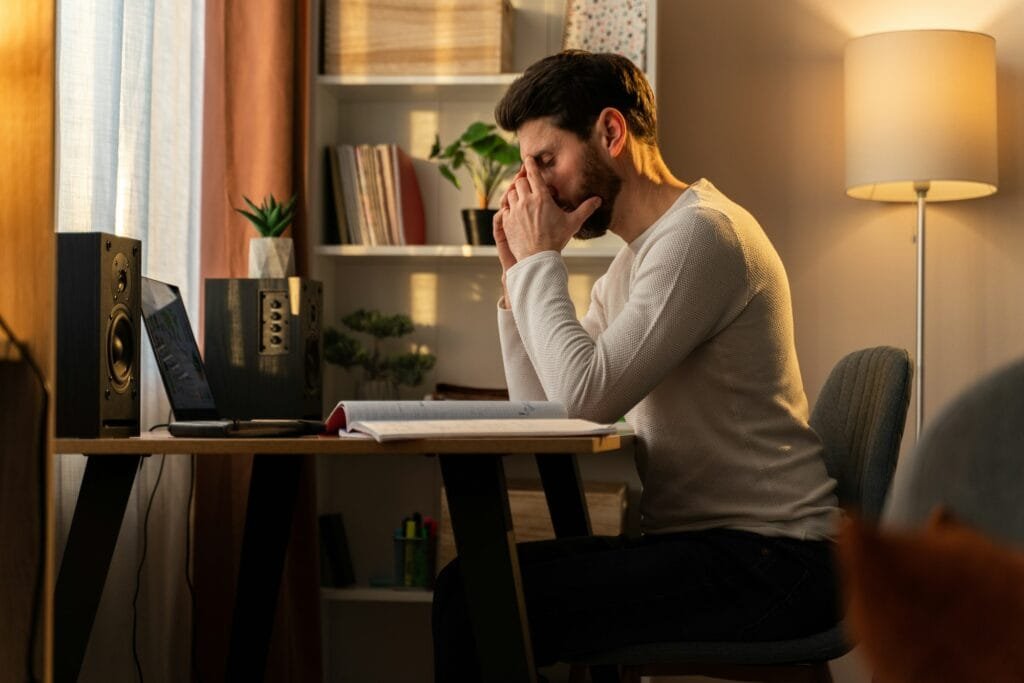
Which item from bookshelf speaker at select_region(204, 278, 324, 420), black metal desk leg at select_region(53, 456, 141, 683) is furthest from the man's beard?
black metal desk leg at select_region(53, 456, 141, 683)

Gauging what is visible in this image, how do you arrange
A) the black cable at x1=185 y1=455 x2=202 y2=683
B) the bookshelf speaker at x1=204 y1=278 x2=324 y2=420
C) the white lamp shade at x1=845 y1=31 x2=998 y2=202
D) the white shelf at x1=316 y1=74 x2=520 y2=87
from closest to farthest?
the bookshelf speaker at x1=204 y1=278 x2=324 y2=420 → the black cable at x1=185 y1=455 x2=202 y2=683 → the white lamp shade at x1=845 y1=31 x2=998 y2=202 → the white shelf at x1=316 y1=74 x2=520 y2=87

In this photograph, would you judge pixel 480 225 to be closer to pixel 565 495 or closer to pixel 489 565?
pixel 565 495

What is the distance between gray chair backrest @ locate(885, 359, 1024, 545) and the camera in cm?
66

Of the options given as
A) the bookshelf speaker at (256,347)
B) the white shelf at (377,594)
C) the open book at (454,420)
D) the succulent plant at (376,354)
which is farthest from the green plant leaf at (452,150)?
the open book at (454,420)

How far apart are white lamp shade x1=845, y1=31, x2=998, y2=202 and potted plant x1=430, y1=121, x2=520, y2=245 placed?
0.80m

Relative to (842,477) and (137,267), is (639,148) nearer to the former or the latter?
(842,477)

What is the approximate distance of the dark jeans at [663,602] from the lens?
1.48 metres

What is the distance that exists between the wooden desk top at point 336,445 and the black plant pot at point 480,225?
1392 mm

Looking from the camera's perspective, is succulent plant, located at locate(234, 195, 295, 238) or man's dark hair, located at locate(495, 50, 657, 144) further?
succulent plant, located at locate(234, 195, 295, 238)

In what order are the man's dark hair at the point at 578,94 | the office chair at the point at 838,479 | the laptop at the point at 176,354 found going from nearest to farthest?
the office chair at the point at 838,479 → the man's dark hair at the point at 578,94 → the laptop at the point at 176,354

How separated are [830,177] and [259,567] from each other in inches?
69.4

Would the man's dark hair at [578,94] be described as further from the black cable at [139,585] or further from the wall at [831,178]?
the wall at [831,178]

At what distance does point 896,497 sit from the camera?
0.67 metres

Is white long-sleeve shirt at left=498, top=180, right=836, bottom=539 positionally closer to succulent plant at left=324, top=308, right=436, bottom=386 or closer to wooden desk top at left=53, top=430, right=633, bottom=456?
wooden desk top at left=53, top=430, right=633, bottom=456
